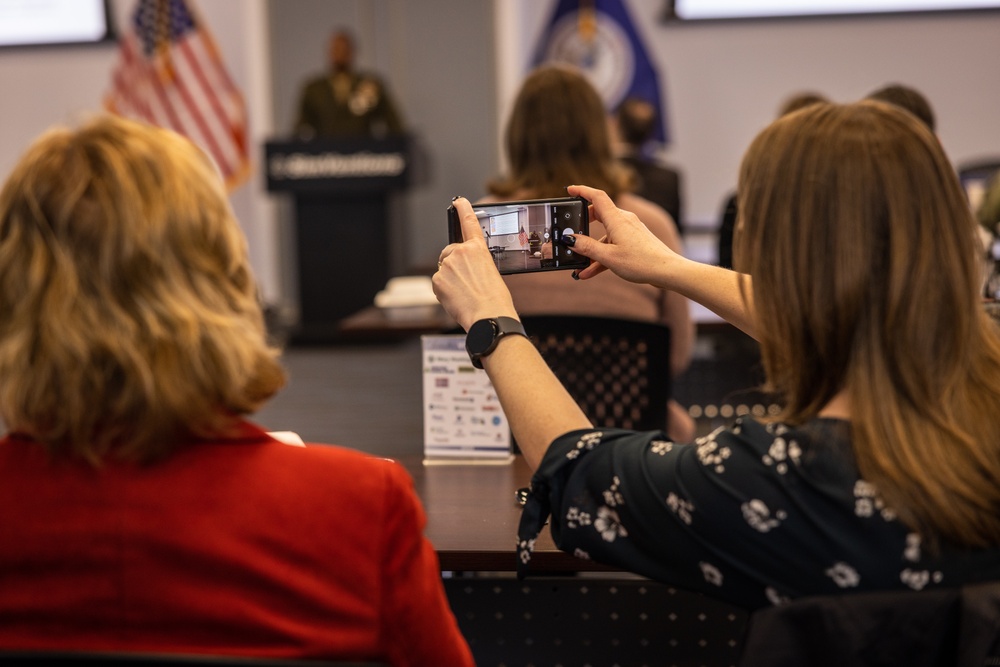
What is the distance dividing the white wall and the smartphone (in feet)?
19.1

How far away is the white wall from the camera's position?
7285 millimetres

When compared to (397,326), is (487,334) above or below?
above

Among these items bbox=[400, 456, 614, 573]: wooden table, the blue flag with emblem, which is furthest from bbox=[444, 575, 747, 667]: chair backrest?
the blue flag with emblem

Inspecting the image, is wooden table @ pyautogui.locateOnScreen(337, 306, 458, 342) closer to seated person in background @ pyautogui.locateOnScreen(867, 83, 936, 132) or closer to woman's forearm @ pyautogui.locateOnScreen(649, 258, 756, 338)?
seated person in background @ pyautogui.locateOnScreen(867, 83, 936, 132)

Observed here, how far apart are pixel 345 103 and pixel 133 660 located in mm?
6667

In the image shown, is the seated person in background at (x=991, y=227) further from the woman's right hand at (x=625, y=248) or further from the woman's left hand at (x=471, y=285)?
the woman's left hand at (x=471, y=285)

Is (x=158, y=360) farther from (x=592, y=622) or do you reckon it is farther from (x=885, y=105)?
(x=592, y=622)

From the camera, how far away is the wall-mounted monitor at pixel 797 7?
281 inches

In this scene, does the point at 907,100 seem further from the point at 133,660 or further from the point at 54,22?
the point at 54,22

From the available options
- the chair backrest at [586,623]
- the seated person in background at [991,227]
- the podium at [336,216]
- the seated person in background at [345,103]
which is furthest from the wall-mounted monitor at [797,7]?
the chair backrest at [586,623]

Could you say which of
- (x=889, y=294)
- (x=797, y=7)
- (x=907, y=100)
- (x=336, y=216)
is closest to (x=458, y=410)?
(x=889, y=294)

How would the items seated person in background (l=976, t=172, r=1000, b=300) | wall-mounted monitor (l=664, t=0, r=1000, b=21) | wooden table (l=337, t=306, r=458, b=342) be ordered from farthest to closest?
1. wall-mounted monitor (l=664, t=0, r=1000, b=21)
2. wooden table (l=337, t=306, r=458, b=342)
3. seated person in background (l=976, t=172, r=1000, b=300)

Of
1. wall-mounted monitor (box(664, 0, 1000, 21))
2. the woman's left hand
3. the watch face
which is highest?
wall-mounted monitor (box(664, 0, 1000, 21))

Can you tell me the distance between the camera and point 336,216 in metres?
6.97
